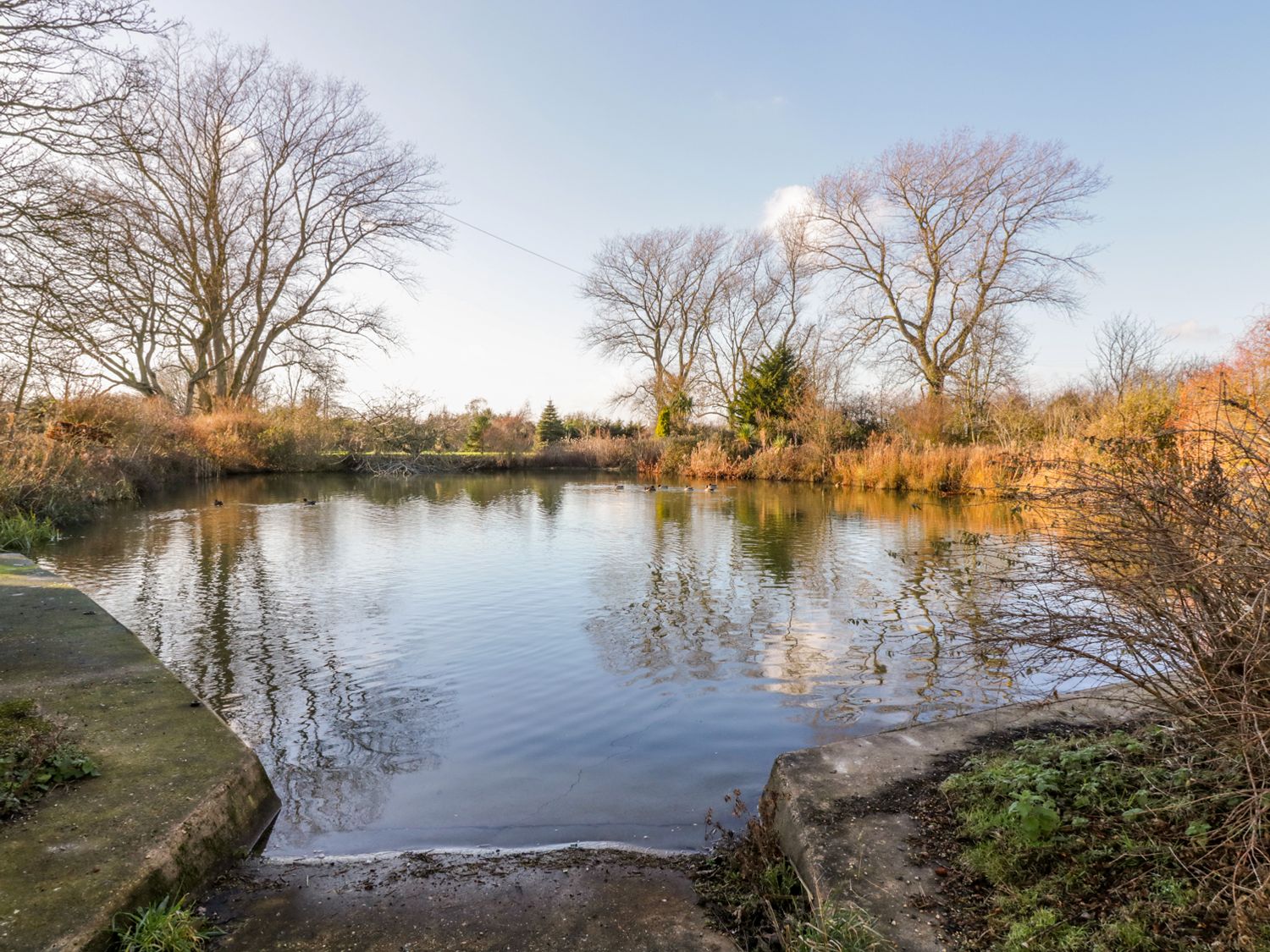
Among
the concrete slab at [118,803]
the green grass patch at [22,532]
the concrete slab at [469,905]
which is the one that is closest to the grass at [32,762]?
the concrete slab at [118,803]

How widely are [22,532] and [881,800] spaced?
12521mm

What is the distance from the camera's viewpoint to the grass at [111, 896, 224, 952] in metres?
2.32

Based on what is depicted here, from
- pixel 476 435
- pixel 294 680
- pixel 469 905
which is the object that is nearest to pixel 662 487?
pixel 476 435

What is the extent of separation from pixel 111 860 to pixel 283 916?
64cm

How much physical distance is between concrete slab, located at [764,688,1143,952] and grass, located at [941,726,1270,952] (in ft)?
0.65

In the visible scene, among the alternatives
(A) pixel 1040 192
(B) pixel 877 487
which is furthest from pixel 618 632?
(A) pixel 1040 192

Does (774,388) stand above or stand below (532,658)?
above

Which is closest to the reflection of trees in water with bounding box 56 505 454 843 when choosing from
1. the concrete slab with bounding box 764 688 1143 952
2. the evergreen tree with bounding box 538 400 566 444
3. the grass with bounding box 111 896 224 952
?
the grass with bounding box 111 896 224 952

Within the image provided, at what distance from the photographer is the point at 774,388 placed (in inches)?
1267

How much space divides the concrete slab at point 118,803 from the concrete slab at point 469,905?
264 millimetres

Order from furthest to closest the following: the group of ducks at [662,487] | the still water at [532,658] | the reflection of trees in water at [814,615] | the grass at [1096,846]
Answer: the group of ducks at [662,487] → the reflection of trees in water at [814,615] → the still water at [532,658] → the grass at [1096,846]

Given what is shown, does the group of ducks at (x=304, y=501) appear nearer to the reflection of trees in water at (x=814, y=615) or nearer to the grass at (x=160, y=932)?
the reflection of trees in water at (x=814, y=615)

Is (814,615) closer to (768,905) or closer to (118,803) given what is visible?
(768,905)

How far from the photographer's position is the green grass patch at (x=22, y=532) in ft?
33.6
